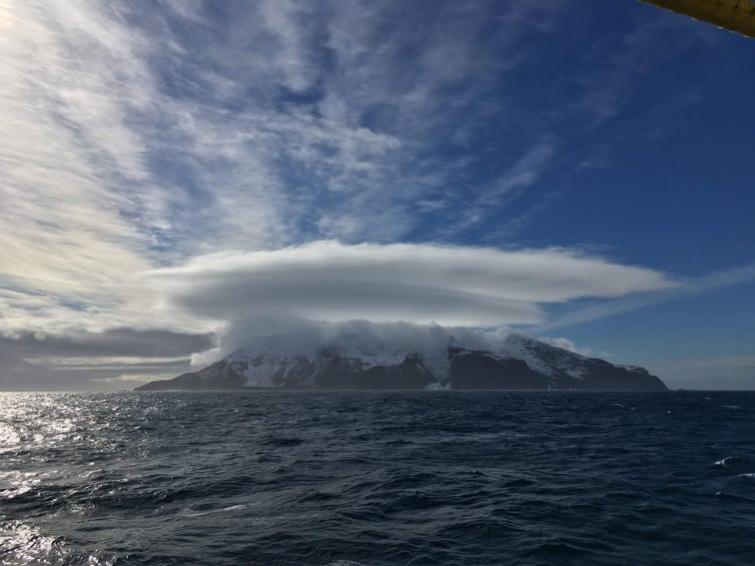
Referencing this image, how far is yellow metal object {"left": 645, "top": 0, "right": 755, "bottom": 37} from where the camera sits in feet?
14.3

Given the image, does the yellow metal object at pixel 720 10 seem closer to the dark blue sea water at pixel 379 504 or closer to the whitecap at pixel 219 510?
the dark blue sea water at pixel 379 504

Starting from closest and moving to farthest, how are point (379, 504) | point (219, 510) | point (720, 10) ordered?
point (720, 10) < point (219, 510) < point (379, 504)

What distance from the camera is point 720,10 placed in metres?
4.45

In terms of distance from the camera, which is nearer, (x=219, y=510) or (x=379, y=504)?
(x=219, y=510)

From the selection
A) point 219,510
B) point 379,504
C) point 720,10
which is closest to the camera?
point 720,10

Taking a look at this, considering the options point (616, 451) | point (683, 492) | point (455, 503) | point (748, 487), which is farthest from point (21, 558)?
point (616, 451)

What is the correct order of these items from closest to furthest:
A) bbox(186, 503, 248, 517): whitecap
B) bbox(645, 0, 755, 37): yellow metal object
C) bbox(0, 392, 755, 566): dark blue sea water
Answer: bbox(645, 0, 755, 37): yellow metal object → bbox(0, 392, 755, 566): dark blue sea water → bbox(186, 503, 248, 517): whitecap

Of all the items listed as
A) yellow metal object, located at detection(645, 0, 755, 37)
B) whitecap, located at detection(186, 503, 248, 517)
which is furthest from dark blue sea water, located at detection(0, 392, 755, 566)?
yellow metal object, located at detection(645, 0, 755, 37)

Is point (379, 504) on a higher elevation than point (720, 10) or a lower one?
lower

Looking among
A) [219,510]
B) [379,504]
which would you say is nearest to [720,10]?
[379,504]

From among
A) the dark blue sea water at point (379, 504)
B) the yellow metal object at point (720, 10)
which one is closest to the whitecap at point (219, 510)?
the dark blue sea water at point (379, 504)

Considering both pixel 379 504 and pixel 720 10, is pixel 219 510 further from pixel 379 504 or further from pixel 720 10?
pixel 720 10

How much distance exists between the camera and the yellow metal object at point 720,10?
4.35 m

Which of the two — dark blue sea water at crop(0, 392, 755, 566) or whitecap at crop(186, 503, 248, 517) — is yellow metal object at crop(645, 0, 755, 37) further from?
whitecap at crop(186, 503, 248, 517)
